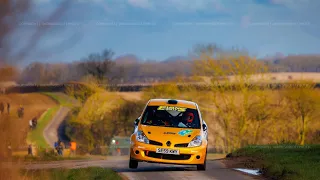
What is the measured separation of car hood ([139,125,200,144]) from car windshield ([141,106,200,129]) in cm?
34

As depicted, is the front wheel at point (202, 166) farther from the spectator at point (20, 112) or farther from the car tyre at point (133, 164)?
the spectator at point (20, 112)

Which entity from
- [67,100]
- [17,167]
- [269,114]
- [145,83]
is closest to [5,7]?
[17,167]

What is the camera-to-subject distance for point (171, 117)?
21.7 metres

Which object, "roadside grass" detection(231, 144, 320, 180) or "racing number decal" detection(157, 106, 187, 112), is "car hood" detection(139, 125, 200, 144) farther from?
"roadside grass" detection(231, 144, 320, 180)

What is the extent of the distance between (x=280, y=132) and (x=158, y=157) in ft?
160

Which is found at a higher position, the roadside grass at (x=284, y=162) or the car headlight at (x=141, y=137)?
the car headlight at (x=141, y=137)

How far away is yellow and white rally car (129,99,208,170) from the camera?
66.9 ft

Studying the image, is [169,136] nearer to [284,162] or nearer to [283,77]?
[284,162]

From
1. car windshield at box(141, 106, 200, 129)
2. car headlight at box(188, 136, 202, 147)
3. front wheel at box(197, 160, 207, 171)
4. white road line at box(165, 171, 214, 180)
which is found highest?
car windshield at box(141, 106, 200, 129)

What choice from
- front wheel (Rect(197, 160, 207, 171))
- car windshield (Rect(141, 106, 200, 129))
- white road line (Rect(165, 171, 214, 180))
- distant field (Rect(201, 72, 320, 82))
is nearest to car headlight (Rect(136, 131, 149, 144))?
car windshield (Rect(141, 106, 200, 129))

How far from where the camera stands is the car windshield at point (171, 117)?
70.3ft

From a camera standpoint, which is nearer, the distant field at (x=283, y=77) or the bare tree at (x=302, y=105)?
the bare tree at (x=302, y=105)

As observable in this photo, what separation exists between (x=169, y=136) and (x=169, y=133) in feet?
0.53

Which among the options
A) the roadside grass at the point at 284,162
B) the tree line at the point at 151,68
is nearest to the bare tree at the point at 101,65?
the tree line at the point at 151,68
